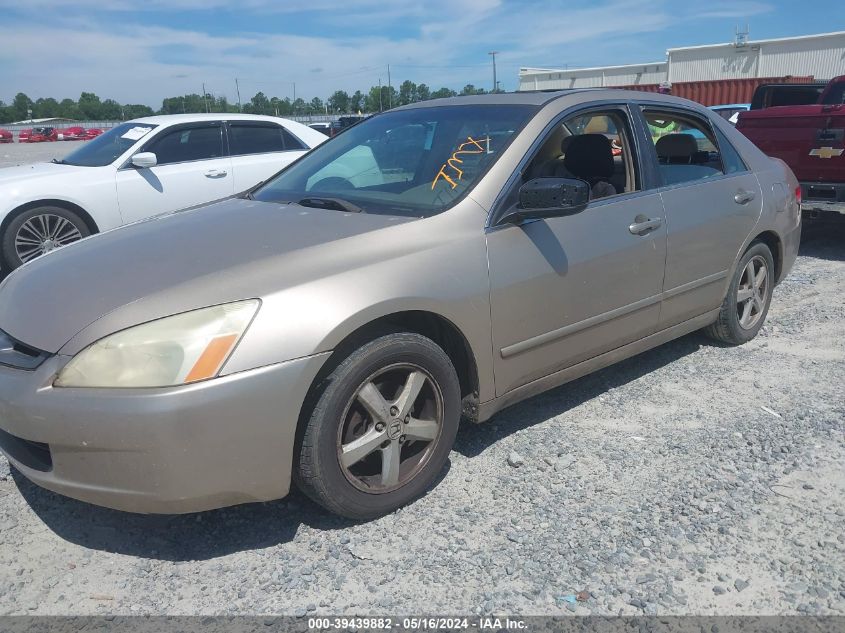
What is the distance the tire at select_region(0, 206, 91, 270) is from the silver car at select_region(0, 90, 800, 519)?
4091mm

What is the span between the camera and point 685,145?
4473 millimetres

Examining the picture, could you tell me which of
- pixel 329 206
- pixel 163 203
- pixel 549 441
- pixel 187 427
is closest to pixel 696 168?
pixel 549 441

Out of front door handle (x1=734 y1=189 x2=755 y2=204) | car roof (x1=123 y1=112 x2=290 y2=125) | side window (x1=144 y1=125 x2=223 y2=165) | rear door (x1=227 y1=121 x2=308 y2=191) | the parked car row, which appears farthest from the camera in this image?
the parked car row

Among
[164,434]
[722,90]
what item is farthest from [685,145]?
[722,90]

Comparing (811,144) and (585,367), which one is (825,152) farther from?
(585,367)

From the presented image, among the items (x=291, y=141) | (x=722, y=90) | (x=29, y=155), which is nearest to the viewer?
(x=291, y=141)

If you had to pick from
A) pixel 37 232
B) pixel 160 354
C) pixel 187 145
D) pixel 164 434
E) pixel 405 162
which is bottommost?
pixel 164 434

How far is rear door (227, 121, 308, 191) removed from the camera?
26.3ft

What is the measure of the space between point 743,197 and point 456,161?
6.79 ft

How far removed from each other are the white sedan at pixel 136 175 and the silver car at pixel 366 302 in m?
3.95

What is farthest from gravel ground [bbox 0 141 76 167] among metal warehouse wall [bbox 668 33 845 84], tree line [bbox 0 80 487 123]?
metal warehouse wall [bbox 668 33 845 84]

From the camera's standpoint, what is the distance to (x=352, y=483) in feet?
8.89

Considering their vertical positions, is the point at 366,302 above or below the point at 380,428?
above

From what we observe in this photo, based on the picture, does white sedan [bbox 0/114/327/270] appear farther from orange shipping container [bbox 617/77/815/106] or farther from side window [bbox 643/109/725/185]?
orange shipping container [bbox 617/77/815/106]
